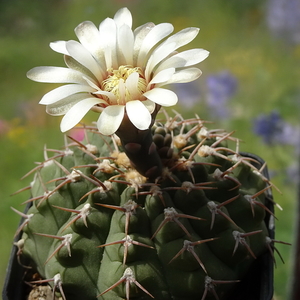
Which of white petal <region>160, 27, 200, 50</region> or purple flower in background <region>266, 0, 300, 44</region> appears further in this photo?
purple flower in background <region>266, 0, 300, 44</region>

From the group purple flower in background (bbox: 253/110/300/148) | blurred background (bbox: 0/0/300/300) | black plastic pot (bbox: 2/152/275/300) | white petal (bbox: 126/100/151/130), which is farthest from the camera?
blurred background (bbox: 0/0/300/300)

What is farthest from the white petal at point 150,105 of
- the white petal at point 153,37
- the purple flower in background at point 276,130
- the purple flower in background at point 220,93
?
the purple flower in background at point 220,93

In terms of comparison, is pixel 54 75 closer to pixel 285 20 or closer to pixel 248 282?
pixel 248 282

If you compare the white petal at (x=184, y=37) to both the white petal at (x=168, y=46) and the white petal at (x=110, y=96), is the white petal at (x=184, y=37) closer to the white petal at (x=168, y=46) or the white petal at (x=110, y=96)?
the white petal at (x=168, y=46)

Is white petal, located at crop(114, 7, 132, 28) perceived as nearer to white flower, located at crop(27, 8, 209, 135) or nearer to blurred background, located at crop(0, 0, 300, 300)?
white flower, located at crop(27, 8, 209, 135)

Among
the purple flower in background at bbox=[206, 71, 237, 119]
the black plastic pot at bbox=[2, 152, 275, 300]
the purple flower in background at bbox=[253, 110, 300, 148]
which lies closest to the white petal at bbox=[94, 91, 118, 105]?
the black plastic pot at bbox=[2, 152, 275, 300]

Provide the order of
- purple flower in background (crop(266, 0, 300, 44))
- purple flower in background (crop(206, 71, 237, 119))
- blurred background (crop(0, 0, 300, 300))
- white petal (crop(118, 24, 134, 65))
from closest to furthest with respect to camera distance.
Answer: white petal (crop(118, 24, 134, 65)) < blurred background (crop(0, 0, 300, 300)) < purple flower in background (crop(206, 71, 237, 119)) < purple flower in background (crop(266, 0, 300, 44))

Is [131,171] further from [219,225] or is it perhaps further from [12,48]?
[12,48]
